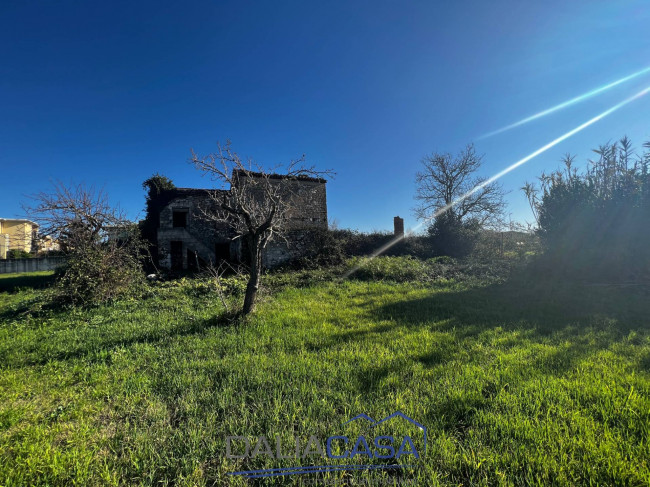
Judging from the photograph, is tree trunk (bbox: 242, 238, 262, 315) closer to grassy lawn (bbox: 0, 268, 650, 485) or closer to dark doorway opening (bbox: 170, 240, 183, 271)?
grassy lawn (bbox: 0, 268, 650, 485)

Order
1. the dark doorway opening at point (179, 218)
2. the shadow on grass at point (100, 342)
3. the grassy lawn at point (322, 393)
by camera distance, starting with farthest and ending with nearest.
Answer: the dark doorway opening at point (179, 218)
the shadow on grass at point (100, 342)
the grassy lawn at point (322, 393)

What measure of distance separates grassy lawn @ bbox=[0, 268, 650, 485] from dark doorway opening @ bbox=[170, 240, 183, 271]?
33.3 ft

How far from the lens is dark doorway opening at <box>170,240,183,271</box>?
52.5ft

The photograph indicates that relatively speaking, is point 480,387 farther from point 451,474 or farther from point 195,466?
point 195,466

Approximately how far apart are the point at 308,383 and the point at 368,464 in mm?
1232

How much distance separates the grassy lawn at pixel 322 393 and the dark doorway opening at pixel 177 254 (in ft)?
33.3

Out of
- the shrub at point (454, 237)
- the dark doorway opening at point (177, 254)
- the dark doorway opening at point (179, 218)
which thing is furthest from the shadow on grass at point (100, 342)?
the shrub at point (454, 237)

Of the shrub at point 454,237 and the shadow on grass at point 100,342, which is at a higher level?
the shrub at point 454,237

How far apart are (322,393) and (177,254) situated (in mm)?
16234

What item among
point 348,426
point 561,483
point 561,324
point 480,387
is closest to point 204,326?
point 348,426

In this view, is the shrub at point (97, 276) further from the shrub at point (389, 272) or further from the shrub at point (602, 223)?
the shrub at point (602, 223)

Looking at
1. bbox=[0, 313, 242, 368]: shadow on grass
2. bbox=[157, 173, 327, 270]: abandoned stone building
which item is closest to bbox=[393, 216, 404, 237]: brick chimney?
bbox=[157, 173, 327, 270]: abandoned stone building

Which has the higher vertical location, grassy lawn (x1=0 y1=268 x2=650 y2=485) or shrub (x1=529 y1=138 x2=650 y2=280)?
shrub (x1=529 y1=138 x2=650 y2=280)

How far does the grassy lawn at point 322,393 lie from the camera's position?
74.0 inches
